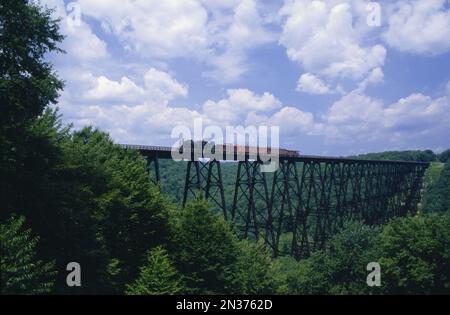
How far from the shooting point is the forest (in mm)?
11836

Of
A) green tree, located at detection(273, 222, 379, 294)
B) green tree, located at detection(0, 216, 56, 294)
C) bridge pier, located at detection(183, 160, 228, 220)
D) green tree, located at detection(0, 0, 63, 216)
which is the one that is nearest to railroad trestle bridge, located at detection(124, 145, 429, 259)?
bridge pier, located at detection(183, 160, 228, 220)

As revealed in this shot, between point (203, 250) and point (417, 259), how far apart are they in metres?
11.2

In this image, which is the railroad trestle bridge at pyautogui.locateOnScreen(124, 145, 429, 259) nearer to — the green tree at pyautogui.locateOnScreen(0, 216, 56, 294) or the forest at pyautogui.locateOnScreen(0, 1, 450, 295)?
the forest at pyautogui.locateOnScreen(0, 1, 450, 295)

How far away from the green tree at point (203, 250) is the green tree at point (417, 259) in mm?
8763

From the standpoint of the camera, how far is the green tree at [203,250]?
50.9 ft

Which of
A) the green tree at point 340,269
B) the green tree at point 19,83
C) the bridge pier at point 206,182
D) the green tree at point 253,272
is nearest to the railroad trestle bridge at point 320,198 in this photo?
the bridge pier at point 206,182

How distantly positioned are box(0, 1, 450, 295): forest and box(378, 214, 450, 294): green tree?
50 mm

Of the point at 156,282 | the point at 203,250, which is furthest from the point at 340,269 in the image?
the point at 156,282

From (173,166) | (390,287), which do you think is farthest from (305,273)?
(173,166)

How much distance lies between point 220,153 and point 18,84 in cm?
1239

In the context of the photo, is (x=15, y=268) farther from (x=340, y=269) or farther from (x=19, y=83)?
(x=340, y=269)

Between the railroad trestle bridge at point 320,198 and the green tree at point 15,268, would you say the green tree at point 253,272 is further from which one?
the green tree at point 15,268

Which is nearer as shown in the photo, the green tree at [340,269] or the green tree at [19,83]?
the green tree at [19,83]
